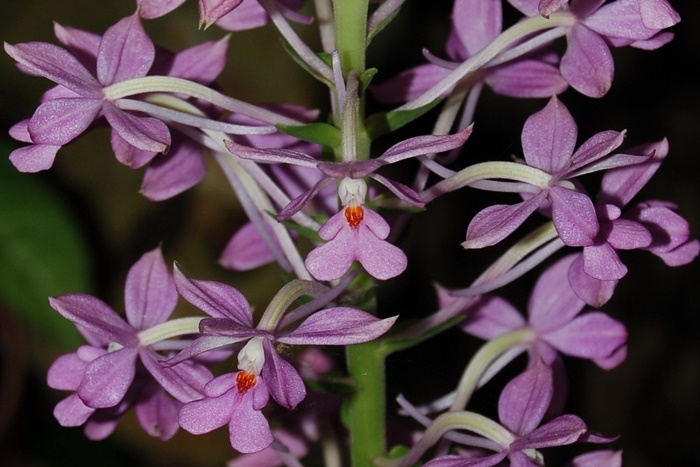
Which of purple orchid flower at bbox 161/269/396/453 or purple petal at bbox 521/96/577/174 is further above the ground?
purple petal at bbox 521/96/577/174

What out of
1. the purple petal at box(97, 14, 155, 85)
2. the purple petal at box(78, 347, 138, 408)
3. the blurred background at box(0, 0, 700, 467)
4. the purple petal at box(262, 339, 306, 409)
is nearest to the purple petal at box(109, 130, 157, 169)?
the purple petal at box(97, 14, 155, 85)

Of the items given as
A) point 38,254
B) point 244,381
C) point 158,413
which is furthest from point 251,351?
point 38,254

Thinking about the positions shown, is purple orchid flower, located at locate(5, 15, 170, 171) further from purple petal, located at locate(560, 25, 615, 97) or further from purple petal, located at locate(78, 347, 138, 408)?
purple petal, located at locate(560, 25, 615, 97)

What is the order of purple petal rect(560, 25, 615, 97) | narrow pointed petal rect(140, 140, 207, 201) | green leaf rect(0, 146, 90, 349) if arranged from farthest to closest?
green leaf rect(0, 146, 90, 349), narrow pointed petal rect(140, 140, 207, 201), purple petal rect(560, 25, 615, 97)

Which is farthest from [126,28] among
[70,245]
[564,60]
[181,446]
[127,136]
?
[181,446]

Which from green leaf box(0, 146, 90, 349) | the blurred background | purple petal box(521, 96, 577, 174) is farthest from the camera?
the blurred background

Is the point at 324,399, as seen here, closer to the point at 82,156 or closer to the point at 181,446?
the point at 181,446

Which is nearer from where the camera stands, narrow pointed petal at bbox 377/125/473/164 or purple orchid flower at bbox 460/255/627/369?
narrow pointed petal at bbox 377/125/473/164

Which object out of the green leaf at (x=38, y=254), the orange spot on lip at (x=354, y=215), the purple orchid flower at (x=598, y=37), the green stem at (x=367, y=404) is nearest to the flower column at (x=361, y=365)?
the green stem at (x=367, y=404)

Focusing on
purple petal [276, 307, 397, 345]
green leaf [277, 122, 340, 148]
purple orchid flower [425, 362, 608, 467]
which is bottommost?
purple orchid flower [425, 362, 608, 467]
